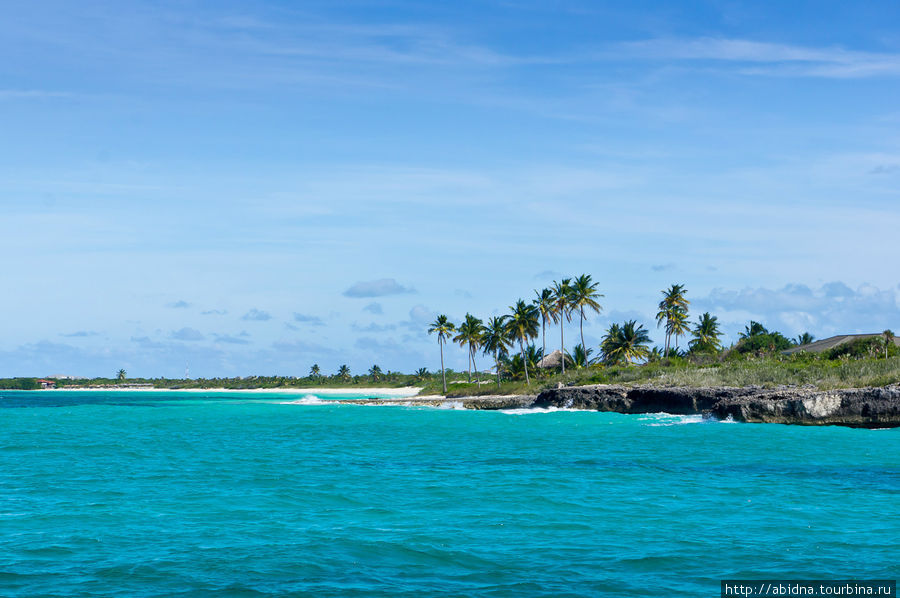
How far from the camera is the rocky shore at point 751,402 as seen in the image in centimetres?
5222

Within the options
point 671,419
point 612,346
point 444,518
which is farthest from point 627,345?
point 444,518

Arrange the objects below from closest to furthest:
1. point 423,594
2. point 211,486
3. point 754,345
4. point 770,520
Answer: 1. point 423,594
2. point 770,520
3. point 211,486
4. point 754,345

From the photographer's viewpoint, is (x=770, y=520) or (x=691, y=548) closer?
(x=691, y=548)

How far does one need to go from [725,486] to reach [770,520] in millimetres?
6202

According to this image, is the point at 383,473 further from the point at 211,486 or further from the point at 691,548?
the point at 691,548

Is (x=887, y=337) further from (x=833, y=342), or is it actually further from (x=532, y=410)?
(x=532, y=410)

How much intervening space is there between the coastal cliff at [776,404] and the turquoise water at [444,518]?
1160 cm

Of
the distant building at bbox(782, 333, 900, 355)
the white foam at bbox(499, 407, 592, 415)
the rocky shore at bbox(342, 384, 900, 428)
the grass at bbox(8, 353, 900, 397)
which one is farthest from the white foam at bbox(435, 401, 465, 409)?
the distant building at bbox(782, 333, 900, 355)

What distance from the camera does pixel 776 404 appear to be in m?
56.5

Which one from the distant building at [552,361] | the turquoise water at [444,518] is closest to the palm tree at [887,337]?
the distant building at [552,361]

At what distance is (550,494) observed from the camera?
2484 centimetres

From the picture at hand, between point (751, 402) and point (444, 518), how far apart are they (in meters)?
43.8

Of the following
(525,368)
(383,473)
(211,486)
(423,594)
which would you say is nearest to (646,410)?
(525,368)

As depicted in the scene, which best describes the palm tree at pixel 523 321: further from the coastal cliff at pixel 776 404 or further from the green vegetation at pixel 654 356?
the coastal cliff at pixel 776 404
